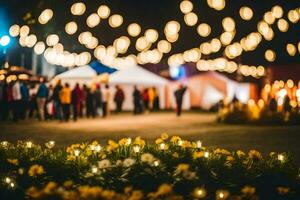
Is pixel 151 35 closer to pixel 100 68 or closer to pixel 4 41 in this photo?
pixel 100 68

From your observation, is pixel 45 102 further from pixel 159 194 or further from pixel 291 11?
pixel 159 194

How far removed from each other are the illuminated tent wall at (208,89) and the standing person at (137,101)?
6189mm

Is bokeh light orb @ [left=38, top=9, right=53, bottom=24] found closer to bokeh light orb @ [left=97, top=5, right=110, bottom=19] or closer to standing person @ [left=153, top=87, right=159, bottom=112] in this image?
bokeh light orb @ [left=97, top=5, right=110, bottom=19]

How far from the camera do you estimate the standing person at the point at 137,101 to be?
3177 cm

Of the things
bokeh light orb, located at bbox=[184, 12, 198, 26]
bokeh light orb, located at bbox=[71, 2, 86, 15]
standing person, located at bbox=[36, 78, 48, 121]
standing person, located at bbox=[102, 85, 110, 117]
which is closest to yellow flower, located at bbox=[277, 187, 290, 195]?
bokeh light orb, located at bbox=[71, 2, 86, 15]

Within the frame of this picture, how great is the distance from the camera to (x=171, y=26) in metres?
27.3

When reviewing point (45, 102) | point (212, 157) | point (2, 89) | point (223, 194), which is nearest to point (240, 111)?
point (45, 102)

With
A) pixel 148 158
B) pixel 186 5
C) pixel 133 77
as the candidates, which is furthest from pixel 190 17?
pixel 148 158

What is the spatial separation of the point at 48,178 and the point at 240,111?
1739 centimetres

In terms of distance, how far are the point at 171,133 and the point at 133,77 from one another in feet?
50.9

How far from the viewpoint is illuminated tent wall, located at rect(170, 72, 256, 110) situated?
124ft

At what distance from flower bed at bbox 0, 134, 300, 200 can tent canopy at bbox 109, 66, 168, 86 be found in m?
25.2

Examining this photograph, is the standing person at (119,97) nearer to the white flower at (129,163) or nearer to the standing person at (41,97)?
the standing person at (41,97)

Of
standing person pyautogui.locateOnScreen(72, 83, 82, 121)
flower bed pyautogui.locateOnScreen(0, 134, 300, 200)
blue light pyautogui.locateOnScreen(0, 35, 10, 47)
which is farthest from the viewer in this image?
standing person pyautogui.locateOnScreen(72, 83, 82, 121)
